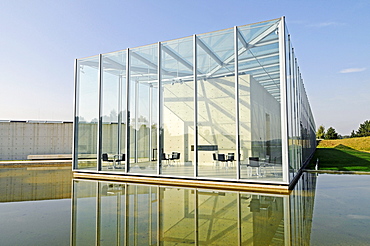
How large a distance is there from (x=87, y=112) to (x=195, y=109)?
5.27 meters

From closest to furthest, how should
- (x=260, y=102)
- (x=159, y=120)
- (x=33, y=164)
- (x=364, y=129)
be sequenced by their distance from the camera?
(x=260, y=102) → (x=159, y=120) → (x=33, y=164) → (x=364, y=129)

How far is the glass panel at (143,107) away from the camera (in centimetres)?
1016

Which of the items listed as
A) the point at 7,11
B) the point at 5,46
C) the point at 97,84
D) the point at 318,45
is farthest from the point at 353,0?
the point at 5,46

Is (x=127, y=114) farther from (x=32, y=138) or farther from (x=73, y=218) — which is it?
(x=32, y=138)

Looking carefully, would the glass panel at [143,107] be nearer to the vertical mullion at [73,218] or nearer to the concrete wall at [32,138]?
the vertical mullion at [73,218]

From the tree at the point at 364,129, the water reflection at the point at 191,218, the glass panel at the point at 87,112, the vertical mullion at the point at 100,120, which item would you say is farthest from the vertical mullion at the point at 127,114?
the tree at the point at 364,129

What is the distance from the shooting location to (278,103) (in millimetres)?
8102

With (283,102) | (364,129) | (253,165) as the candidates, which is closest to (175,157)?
(253,165)

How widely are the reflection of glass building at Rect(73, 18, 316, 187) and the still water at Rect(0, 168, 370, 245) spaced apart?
151 cm

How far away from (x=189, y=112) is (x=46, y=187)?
5.56m

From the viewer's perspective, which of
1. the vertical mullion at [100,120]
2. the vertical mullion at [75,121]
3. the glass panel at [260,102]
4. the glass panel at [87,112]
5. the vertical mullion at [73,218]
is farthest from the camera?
the vertical mullion at [75,121]

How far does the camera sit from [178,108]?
9781mm

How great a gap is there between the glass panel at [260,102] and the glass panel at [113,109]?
506 centimetres

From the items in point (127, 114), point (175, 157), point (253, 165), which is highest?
point (127, 114)
